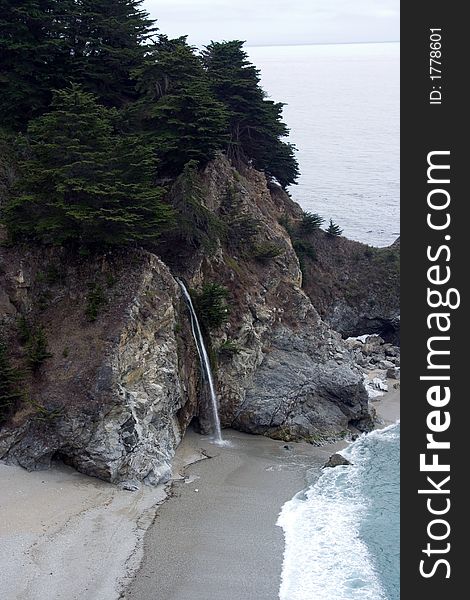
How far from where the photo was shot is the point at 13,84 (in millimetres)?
30531

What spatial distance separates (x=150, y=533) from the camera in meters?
19.7

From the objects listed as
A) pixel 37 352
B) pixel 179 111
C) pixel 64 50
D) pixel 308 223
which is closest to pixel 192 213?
A: pixel 179 111

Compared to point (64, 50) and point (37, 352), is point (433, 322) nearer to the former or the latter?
point (37, 352)

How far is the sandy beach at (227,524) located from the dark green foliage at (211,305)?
14.4 ft

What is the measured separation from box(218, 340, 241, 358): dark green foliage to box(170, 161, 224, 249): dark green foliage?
4.11 meters

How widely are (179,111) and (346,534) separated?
18072 millimetres

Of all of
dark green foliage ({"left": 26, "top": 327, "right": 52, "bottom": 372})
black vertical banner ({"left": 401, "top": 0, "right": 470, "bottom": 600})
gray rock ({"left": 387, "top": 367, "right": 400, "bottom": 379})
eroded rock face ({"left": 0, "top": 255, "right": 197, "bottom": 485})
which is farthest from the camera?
gray rock ({"left": 387, "top": 367, "right": 400, "bottom": 379})

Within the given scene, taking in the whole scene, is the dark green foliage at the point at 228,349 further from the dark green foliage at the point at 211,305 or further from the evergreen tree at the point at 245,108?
the evergreen tree at the point at 245,108

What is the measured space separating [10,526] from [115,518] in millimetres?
2898

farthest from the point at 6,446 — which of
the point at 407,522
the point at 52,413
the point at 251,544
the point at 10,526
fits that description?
the point at 407,522

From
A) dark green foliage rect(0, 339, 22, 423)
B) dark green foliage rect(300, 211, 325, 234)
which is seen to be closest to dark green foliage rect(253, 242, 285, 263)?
dark green foliage rect(300, 211, 325, 234)

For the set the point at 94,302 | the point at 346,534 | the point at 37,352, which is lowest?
the point at 346,534

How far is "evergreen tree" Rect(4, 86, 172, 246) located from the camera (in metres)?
23.8

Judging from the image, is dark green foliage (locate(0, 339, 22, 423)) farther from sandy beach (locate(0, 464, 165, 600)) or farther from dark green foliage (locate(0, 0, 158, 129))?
dark green foliage (locate(0, 0, 158, 129))
